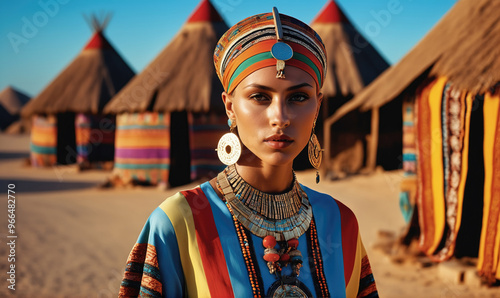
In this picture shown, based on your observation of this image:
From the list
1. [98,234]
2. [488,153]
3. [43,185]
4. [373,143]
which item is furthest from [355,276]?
[43,185]

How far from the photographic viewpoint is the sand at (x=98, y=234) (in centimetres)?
486

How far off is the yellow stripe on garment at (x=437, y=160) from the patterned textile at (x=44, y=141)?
1351 cm

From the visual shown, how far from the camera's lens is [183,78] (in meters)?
11.9

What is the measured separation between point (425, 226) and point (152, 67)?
30.0 feet

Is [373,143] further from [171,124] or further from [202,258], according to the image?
[202,258]

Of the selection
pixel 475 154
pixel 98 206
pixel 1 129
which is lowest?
pixel 475 154

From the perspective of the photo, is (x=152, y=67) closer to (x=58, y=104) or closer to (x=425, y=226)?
(x=58, y=104)

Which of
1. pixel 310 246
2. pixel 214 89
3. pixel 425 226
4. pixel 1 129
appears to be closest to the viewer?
pixel 310 246

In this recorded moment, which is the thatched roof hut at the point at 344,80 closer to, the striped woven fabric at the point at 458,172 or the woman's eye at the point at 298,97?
the striped woven fabric at the point at 458,172

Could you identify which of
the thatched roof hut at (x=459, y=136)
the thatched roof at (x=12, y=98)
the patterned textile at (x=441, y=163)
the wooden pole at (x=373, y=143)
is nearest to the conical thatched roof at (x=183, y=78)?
the wooden pole at (x=373, y=143)

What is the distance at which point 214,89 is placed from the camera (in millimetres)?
11523

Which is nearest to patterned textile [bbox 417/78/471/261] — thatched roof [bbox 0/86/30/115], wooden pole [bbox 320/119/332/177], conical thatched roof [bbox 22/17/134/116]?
wooden pole [bbox 320/119/332/177]

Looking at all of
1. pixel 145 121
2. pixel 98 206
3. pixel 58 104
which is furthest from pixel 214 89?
pixel 58 104

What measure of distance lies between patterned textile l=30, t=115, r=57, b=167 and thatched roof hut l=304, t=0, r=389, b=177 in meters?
9.13
